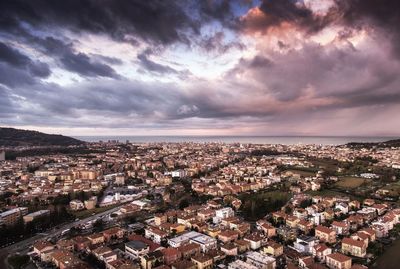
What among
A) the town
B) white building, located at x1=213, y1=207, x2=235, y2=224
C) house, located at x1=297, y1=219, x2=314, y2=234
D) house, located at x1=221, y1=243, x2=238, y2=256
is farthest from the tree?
house, located at x1=297, y1=219, x2=314, y2=234

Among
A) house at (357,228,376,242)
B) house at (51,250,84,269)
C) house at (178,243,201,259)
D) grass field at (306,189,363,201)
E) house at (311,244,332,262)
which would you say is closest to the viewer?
house at (51,250,84,269)

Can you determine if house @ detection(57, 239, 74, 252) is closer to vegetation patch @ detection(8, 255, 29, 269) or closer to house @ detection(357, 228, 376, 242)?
vegetation patch @ detection(8, 255, 29, 269)

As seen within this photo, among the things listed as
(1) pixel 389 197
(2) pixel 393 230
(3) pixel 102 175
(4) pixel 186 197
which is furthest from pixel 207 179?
(2) pixel 393 230

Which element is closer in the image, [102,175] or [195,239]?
[195,239]

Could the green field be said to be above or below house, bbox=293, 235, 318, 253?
above

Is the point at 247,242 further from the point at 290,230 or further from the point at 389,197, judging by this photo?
the point at 389,197

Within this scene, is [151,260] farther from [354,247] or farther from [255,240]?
[354,247]
